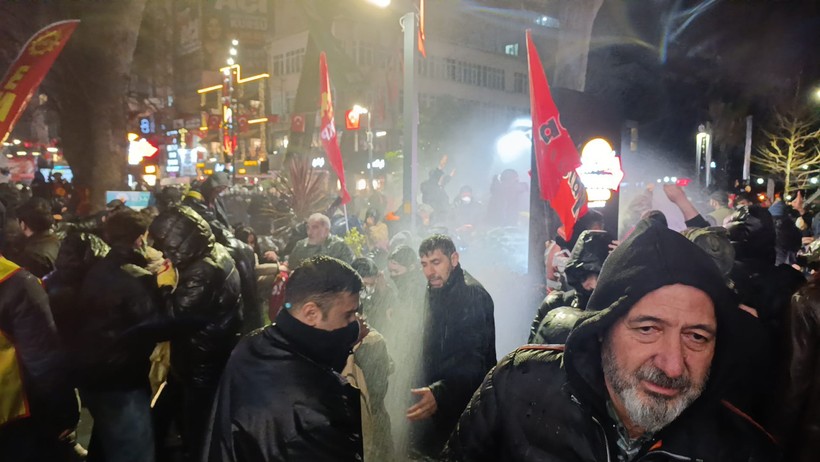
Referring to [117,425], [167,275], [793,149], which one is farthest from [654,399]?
[793,149]

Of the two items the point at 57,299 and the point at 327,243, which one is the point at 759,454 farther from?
the point at 327,243

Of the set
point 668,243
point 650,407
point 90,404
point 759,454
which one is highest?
point 668,243

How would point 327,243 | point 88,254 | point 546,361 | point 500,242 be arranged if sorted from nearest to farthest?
point 546,361 → point 88,254 → point 327,243 → point 500,242

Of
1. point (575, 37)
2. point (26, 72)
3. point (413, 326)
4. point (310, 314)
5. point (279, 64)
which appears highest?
point (279, 64)

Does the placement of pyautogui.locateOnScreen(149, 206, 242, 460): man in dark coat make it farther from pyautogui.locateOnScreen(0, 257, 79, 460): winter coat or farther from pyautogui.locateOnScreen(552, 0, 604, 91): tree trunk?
pyautogui.locateOnScreen(552, 0, 604, 91): tree trunk

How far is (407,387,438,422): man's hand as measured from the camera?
3.70 meters

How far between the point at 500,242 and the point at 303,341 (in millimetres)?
10885

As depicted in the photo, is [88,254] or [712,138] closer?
[88,254]

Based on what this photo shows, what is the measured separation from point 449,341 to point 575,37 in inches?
318

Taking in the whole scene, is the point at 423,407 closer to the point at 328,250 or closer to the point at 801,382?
the point at 801,382

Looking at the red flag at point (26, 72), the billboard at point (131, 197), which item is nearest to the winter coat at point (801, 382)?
the red flag at point (26, 72)

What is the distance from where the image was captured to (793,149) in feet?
121

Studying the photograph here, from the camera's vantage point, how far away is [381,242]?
10359 millimetres

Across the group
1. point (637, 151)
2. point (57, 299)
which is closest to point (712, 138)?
point (637, 151)
